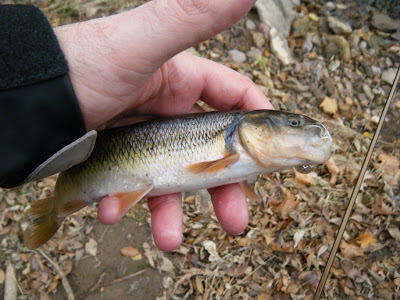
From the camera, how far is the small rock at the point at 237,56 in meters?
6.68

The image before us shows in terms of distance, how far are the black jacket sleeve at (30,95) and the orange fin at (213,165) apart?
3.24 feet

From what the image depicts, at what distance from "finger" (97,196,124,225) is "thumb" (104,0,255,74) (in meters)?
1.14

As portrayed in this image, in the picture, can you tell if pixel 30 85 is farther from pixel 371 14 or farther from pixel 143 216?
pixel 371 14

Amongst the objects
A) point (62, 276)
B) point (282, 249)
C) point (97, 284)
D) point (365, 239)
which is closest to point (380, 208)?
point (365, 239)

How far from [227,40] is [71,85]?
187 inches

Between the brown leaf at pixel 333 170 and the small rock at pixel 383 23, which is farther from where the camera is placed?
the small rock at pixel 383 23

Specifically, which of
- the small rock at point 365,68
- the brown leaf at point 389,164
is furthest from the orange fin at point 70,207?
the small rock at point 365,68

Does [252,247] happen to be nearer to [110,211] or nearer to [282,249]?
[282,249]

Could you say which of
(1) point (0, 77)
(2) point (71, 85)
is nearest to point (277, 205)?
(2) point (71, 85)

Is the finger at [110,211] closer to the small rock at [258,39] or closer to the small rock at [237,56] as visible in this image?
the small rock at [237,56]

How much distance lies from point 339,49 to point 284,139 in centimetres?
526

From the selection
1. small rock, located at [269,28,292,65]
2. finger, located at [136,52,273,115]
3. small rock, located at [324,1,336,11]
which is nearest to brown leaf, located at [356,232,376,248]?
finger, located at [136,52,273,115]

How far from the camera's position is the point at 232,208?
342 centimetres

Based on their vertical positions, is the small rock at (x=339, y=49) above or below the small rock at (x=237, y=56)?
below
